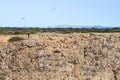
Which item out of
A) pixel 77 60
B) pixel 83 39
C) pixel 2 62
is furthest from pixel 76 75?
pixel 2 62

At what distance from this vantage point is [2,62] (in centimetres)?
2938

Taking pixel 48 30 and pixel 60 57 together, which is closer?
pixel 60 57

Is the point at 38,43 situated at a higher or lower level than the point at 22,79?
higher

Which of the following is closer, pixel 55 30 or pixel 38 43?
pixel 38 43

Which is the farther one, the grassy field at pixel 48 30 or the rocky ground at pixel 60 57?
the grassy field at pixel 48 30

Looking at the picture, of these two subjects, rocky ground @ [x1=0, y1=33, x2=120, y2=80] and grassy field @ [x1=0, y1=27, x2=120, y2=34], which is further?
grassy field @ [x1=0, y1=27, x2=120, y2=34]

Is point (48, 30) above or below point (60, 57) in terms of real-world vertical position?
above

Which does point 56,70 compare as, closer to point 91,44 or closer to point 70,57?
point 70,57

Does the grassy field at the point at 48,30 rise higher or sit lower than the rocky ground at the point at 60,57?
higher

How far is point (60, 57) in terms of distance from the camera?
29.7 m

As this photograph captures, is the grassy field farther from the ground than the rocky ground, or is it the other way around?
the grassy field

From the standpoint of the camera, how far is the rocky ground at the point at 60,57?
95.7 feet

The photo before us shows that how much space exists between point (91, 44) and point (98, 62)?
1.52 meters

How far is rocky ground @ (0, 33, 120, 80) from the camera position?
1148 inches
